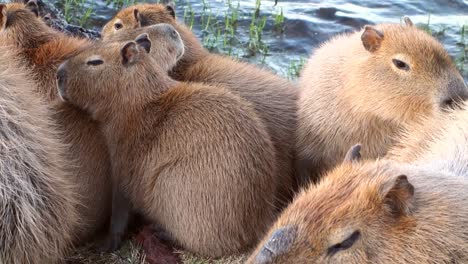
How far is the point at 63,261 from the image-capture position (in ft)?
12.2

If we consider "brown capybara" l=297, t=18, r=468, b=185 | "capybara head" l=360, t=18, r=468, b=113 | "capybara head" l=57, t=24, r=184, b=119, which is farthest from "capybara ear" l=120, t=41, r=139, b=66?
"capybara head" l=360, t=18, r=468, b=113

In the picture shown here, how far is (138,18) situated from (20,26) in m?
0.73

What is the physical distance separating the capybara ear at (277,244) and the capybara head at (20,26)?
235 centimetres

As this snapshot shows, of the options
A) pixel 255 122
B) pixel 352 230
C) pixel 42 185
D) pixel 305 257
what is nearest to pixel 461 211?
pixel 352 230

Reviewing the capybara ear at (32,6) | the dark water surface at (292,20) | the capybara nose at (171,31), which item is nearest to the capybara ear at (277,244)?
the capybara nose at (171,31)

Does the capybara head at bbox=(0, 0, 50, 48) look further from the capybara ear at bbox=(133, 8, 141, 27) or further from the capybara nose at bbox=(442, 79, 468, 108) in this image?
the capybara nose at bbox=(442, 79, 468, 108)

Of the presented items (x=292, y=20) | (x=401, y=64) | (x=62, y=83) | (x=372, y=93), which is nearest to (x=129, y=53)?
(x=62, y=83)

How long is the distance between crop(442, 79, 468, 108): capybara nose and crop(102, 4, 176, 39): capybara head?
187 centimetres

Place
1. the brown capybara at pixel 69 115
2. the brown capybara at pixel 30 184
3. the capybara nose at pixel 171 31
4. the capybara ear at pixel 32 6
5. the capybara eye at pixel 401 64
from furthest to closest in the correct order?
the capybara ear at pixel 32 6
the capybara nose at pixel 171 31
the capybara eye at pixel 401 64
the brown capybara at pixel 69 115
the brown capybara at pixel 30 184

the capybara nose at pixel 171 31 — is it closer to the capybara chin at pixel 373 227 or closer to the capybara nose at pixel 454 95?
the capybara nose at pixel 454 95

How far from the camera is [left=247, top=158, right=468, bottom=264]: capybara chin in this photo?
290cm

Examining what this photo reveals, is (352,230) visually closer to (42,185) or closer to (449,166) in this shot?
(449,166)

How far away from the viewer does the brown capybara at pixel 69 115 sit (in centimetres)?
418

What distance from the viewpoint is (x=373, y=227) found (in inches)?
116
